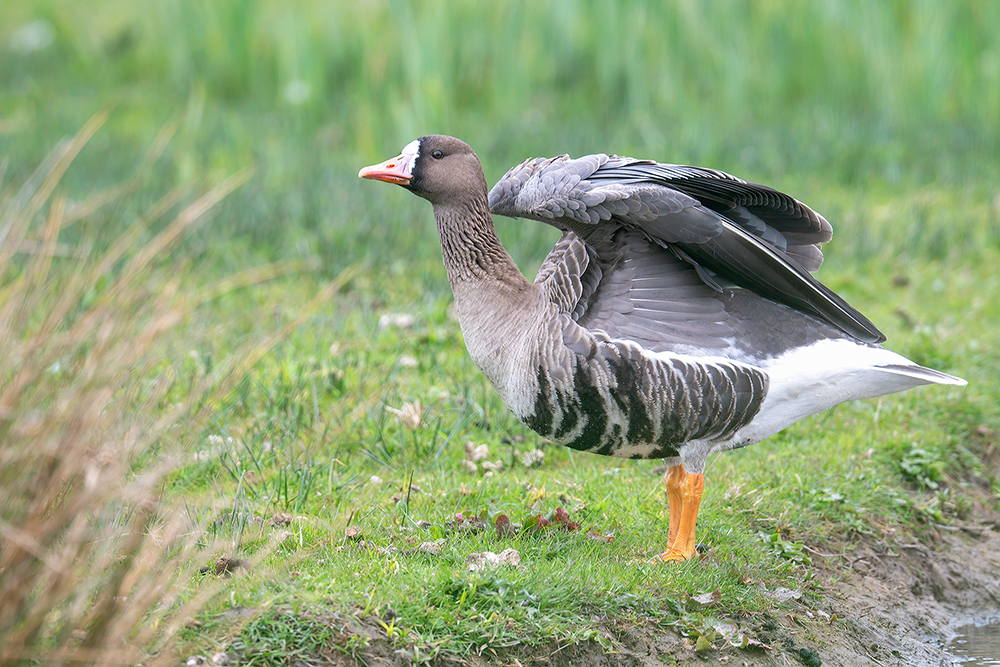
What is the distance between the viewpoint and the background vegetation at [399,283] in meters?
3.20

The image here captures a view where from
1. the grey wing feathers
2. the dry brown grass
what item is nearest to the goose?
the grey wing feathers

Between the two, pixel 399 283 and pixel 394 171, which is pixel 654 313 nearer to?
pixel 394 171

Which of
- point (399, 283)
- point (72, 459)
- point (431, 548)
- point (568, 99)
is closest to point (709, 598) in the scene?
point (431, 548)

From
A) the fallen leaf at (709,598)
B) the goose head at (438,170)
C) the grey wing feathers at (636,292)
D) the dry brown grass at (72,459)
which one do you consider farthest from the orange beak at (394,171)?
the fallen leaf at (709,598)

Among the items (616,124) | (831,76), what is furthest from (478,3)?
(831,76)

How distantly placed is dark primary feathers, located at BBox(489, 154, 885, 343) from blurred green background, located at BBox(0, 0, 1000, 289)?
404 centimetres

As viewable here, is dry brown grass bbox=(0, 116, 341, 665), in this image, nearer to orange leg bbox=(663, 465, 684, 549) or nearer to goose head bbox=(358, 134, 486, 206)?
goose head bbox=(358, 134, 486, 206)

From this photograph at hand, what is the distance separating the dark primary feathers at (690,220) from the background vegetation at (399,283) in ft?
3.67

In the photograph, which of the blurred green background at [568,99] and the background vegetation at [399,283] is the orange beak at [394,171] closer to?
the background vegetation at [399,283]

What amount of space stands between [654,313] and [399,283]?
336 centimetres

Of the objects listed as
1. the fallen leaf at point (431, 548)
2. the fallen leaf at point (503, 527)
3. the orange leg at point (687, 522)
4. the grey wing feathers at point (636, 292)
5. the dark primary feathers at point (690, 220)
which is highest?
the dark primary feathers at point (690, 220)

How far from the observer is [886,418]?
18.9 feet

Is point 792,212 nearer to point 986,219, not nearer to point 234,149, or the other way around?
point 986,219

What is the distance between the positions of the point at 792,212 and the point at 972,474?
2.15 m
